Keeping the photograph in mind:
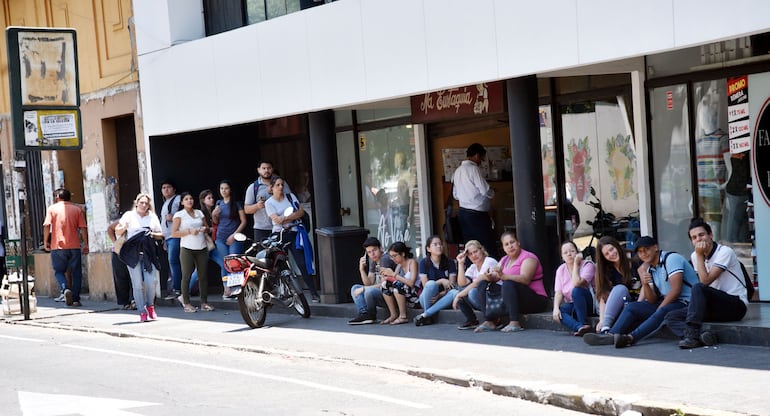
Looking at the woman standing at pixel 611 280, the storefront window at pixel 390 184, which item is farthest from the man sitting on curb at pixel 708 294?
the storefront window at pixel 390 184

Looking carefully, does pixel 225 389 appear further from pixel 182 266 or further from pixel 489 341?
pixel 182 266

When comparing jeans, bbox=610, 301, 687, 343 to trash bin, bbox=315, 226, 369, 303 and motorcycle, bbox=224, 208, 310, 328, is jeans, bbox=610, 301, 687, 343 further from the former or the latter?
trash bin, bbox=315, 226, 369, 303

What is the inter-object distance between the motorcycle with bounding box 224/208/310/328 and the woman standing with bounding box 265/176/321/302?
56 centimetres

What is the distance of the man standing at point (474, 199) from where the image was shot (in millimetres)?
15273

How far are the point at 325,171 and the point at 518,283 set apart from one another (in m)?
4.91

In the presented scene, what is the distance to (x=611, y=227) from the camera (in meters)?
14.3

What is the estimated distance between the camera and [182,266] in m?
17.3

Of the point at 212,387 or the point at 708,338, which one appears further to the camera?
the point at 708,338

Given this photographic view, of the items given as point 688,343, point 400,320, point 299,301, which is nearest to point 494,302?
point 400,320

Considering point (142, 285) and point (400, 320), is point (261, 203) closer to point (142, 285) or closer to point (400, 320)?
point (142, 285)

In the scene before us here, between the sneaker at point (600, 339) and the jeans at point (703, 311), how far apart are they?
1.90ft

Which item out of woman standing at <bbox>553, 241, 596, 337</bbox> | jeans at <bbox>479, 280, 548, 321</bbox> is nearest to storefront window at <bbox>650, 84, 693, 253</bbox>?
jeans at <bbox>479, 280, 548, 321</bbox>

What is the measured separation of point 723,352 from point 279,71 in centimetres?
885

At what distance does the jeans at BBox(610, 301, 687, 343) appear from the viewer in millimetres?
10719
